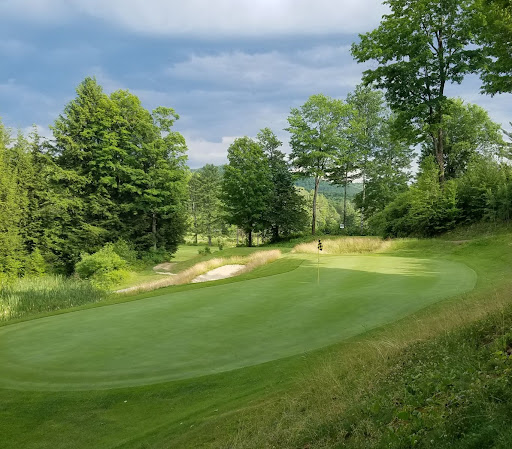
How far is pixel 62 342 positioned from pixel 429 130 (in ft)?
84.6

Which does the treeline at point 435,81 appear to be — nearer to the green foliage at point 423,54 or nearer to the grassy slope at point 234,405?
the green foliage at point 423,54

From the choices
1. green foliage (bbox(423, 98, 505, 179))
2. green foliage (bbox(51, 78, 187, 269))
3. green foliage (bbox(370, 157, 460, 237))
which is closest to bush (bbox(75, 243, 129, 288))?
green foliage (bbox(51, 78, 187, 269))

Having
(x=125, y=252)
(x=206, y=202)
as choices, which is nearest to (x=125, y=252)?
(x=125, y=252)

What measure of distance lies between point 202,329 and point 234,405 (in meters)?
3.06

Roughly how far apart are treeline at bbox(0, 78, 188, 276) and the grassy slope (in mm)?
32757

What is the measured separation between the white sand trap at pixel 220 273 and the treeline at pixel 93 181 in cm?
1715

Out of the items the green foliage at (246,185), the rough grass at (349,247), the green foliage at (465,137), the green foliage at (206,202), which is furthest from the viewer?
the green foliage at (206,202)

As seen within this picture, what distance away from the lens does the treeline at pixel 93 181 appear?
35.5 metres

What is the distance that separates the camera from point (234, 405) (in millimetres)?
5234

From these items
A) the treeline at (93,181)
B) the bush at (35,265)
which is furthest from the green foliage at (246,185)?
the bush at (35,265)

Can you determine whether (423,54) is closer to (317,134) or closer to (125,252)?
(317,134)

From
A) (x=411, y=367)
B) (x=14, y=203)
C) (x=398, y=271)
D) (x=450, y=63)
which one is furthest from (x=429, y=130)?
(x=14, y=203)

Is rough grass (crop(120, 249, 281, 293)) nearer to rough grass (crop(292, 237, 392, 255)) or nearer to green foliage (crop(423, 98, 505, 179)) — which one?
rough grass (crop(292, 237, 392, 255))

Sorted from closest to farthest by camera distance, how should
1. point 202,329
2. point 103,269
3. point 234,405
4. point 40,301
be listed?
Result: point 234,405 → point 202,329 → point 40,301 → point 103,269
